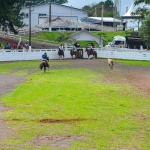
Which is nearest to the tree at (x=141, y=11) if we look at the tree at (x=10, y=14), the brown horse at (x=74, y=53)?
the brown horse at (x=74, y=53)

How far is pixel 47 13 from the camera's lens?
10600cm

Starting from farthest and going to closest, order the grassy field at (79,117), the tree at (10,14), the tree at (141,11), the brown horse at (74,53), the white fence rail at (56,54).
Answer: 1. the tree at (10,14)
2. the brown horse at (74,53)
3. the tree at (141,11)
4. the white fence rail at (56,54)
5. the grassy field at (79,117)

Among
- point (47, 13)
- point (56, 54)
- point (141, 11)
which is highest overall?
point (47, 13)

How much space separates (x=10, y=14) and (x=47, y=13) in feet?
155

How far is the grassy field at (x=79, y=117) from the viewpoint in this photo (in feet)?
37.4

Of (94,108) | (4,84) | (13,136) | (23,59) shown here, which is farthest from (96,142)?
(23,59)

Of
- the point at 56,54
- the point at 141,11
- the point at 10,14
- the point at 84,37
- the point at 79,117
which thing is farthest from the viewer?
the point at 84,37

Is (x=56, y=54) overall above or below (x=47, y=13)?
below

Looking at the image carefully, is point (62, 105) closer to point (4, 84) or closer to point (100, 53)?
point (4, 84)

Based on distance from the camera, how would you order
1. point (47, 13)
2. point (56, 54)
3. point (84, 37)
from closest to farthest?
point (56, 54), point (84, 37), point (47, 13)

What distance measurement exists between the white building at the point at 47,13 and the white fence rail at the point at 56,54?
141 feet

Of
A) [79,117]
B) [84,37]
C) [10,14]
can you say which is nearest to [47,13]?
[84,37]

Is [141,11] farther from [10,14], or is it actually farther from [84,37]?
[84,37]

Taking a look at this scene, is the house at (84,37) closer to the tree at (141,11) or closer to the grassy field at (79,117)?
the tree at (141,11)
